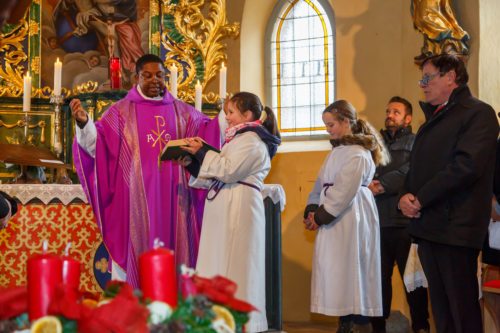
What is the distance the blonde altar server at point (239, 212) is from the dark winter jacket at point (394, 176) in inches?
61.1

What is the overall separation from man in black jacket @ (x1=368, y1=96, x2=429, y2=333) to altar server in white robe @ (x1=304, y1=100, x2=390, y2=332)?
54 cm

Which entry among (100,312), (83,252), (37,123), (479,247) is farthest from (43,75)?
(100,312)

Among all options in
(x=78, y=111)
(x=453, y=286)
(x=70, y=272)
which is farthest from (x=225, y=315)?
(x=78, y=111)

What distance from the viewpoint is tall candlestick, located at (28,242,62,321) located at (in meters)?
Result: 1.36

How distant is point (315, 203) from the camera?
6.11 metres

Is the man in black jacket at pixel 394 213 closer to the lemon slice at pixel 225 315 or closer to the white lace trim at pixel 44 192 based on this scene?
the white lace trim at pixel 44 192

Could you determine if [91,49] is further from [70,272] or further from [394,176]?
[70,272]

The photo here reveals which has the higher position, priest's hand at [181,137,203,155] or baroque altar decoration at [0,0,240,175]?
baroque altar decoration at [0,0,240,175]

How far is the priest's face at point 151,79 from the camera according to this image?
5.81 metres

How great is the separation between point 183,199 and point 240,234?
27.0 inches

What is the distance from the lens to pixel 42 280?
1.37 metres

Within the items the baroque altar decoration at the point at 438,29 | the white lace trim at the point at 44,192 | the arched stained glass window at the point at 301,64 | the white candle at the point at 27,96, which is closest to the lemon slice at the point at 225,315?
the white lace trim at the point at 44,192

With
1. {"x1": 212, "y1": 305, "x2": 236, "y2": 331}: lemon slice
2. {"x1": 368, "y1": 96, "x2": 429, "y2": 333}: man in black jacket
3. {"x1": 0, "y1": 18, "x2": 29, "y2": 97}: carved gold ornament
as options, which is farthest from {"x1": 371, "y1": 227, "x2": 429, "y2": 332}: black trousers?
{"x1": 212, "y1": 305, "x2": 236, "y2": 331}: lemon slice

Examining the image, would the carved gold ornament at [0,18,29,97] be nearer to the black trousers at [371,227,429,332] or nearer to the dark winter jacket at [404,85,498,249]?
the black trousers at [371,227,429,332]
